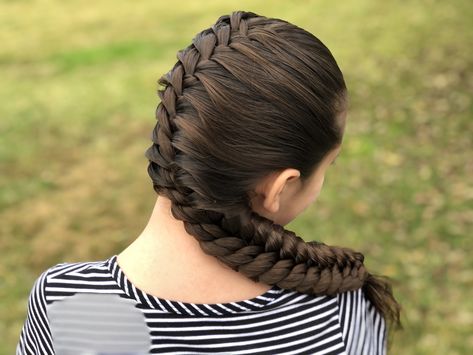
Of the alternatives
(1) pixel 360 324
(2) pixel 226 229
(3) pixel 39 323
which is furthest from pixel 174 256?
(1) pixel 360 324

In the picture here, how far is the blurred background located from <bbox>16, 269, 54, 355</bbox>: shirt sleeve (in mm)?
2599

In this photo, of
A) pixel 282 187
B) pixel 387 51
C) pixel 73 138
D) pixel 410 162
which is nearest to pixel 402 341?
pixel 410 162

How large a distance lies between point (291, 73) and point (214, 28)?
0.27 m

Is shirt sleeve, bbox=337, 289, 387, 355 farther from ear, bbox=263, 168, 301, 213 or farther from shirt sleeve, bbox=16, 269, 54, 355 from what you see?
shirt sleeve, bbox=16, 269, 54, 355

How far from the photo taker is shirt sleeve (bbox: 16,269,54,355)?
4.84ft

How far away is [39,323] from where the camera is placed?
151 cm

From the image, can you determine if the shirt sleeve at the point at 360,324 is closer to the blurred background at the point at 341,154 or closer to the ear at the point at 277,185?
the ear at the point at 277,185

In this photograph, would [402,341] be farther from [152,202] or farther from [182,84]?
[182,84]

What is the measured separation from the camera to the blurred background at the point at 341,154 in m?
4.43

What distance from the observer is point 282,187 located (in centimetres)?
142

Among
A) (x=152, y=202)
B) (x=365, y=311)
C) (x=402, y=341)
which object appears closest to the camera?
(x=365, y=311)

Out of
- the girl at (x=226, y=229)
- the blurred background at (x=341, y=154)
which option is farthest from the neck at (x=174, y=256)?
the blurred background at (x=341, y=154)

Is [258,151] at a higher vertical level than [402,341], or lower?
higher

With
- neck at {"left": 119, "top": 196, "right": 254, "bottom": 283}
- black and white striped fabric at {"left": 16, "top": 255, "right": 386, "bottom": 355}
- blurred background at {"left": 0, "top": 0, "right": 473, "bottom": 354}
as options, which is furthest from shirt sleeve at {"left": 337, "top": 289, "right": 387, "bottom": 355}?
blurred background at {"left": 0, "top": 0, "right": 473, "bottom": 354}
